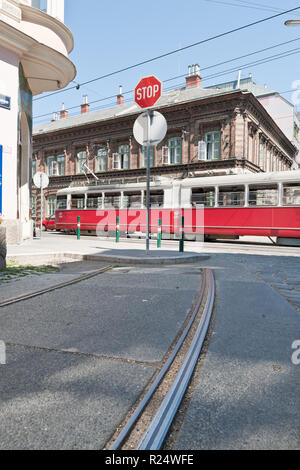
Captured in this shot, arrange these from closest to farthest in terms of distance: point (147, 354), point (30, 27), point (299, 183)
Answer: point (147, 354)
point (30, 27)
point (299, 183)

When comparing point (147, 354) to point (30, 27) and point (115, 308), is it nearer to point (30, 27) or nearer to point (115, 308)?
point (115, 308)

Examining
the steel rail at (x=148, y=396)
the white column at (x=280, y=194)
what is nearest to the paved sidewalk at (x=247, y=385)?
the steel rail at (x=148, y=396)

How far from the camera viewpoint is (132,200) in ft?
65.9

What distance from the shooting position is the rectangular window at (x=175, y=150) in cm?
3028

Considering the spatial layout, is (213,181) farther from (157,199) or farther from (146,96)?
(146,96)

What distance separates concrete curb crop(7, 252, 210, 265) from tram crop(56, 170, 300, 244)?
755cm

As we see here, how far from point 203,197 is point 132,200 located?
4310mm

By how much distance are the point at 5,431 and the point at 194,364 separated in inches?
51.8

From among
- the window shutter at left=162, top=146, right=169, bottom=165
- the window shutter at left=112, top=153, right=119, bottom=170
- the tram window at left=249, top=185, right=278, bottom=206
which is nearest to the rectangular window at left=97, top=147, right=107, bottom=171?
the window shutter at left=112, top=153, right=119, bottom=170

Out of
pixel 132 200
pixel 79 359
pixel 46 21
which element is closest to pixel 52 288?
pixel 79 359

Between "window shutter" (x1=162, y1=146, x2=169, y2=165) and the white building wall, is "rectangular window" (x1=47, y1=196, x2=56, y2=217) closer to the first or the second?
"window shutter" (x1=162, y1=146, x2=169, y2=165)

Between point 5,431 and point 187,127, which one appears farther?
point 187,127

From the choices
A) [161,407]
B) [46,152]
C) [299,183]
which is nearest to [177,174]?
[299,183]

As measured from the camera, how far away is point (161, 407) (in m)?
1.90
